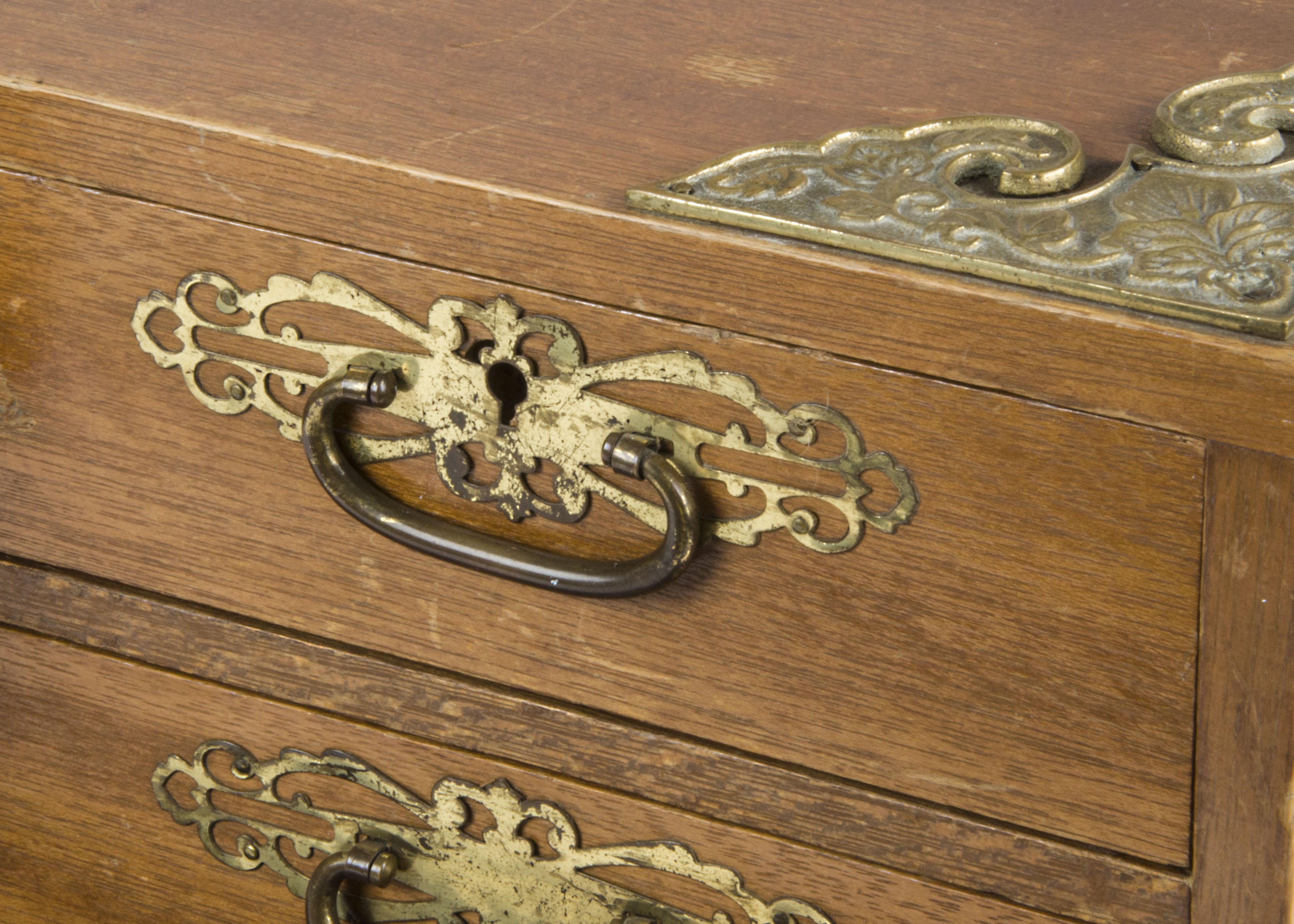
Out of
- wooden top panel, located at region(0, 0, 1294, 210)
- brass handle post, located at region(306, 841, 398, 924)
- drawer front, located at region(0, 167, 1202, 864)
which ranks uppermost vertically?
wooden top panel, located at region(0, 0, 1294, 210)

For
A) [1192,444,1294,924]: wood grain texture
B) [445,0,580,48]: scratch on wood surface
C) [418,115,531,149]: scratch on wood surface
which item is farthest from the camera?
[445,0,580,48]: scratch on wood surface

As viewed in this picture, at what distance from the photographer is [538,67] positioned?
2.30ft

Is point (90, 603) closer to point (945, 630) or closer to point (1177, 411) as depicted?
point (945, 630)

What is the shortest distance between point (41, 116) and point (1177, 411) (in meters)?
0.54

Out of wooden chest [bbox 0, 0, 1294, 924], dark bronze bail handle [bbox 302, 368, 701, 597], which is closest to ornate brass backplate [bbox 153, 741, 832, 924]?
wooden chest [bbox 0, 0, 1294, 924]

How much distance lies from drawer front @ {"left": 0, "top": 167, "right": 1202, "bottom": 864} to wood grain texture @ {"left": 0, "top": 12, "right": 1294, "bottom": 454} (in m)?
0.02

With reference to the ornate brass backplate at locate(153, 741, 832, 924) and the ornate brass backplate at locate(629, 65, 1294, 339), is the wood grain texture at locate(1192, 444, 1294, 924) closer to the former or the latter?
the ornate brass backplate at locate(629, 65, 1294, 339)

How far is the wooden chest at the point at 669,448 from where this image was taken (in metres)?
0.54

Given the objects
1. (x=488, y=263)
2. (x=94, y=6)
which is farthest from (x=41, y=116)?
(x=488, y=263)

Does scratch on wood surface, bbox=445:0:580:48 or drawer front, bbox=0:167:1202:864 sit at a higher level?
scratch on wood surface, bbox=445:0:580:48

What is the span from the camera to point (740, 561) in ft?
2.04

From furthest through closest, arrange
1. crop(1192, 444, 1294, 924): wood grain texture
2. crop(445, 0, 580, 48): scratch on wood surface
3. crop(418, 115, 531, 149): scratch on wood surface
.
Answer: crop(445, 0, 580, 48): scratch on wood surface < crop(418, 115, 531, 149): scratch on wood surface < crop(1192, 444, 1294, 924): wood grain texture

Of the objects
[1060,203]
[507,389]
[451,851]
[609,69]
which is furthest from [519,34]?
[451,851]

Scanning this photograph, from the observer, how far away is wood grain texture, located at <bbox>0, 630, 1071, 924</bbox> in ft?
2.25
